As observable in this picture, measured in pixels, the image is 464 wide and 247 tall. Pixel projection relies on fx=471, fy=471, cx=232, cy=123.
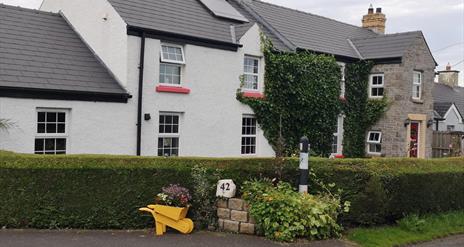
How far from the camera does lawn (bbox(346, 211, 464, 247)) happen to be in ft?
28.3

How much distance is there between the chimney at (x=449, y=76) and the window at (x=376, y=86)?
26.7 meters

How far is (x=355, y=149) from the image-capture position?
75.3ft

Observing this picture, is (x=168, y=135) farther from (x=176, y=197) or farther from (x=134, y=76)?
(x=176, y=197)

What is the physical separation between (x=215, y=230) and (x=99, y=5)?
10083 millimetres

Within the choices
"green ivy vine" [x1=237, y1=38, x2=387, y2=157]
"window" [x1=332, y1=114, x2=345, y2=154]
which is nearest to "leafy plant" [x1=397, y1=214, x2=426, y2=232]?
"green ivy vine" [x1=237, y1=38, x2=387, y2=157]

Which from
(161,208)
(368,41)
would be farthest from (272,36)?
(161,208)

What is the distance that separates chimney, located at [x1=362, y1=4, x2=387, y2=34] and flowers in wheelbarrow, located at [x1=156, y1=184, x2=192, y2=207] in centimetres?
2522

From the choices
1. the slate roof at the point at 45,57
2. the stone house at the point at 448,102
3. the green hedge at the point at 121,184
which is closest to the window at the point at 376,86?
the slate roof at the point at 45,57

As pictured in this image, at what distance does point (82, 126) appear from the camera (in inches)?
536

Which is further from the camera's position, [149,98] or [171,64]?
[171,64]

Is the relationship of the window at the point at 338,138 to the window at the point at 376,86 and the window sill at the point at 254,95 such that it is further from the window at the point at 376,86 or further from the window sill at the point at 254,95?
the window sill at the point at 254,95

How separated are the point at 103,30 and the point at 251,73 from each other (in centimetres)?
586

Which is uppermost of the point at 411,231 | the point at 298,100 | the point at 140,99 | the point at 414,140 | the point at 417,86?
the point at 417,86

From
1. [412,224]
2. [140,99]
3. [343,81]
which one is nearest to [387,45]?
[343,81]
